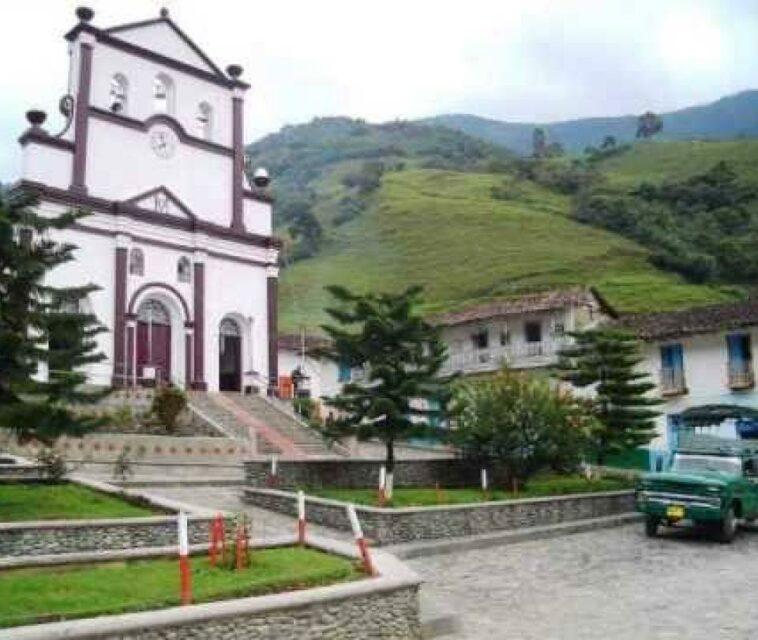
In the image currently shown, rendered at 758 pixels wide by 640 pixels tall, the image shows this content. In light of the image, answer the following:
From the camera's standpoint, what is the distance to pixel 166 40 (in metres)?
34.2

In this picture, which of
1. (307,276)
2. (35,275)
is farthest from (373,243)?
(35,275)

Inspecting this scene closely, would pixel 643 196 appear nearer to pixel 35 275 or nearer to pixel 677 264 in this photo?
pixel 677 264

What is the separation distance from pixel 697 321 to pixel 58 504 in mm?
23385

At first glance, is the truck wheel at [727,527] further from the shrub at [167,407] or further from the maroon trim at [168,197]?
the maroon trim at [168,197]

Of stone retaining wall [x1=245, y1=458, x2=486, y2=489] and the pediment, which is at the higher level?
the pediment

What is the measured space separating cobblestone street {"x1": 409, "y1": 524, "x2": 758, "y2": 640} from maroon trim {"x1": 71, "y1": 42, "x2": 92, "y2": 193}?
65.4ft

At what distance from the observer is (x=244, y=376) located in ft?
114

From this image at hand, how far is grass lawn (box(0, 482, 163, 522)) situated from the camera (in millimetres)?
13516

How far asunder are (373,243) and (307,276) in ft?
27.4

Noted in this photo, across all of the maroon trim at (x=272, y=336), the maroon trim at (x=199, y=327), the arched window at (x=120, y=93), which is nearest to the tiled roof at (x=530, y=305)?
the maroon trim at (x=272, y=336)

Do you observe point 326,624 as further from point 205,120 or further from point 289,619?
point 205,120

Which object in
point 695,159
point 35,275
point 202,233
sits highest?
point 695,159

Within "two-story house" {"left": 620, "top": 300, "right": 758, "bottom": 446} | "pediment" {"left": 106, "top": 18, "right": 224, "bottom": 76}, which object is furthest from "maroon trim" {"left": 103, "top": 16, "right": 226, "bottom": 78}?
"two-story house" {"left": 620, "top": 300, "right": 758, "bottom": 446}

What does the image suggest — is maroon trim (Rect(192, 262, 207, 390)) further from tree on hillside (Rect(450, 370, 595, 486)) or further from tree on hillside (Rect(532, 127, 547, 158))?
tree on hillside (Rect(532, 127, 547, 158))
